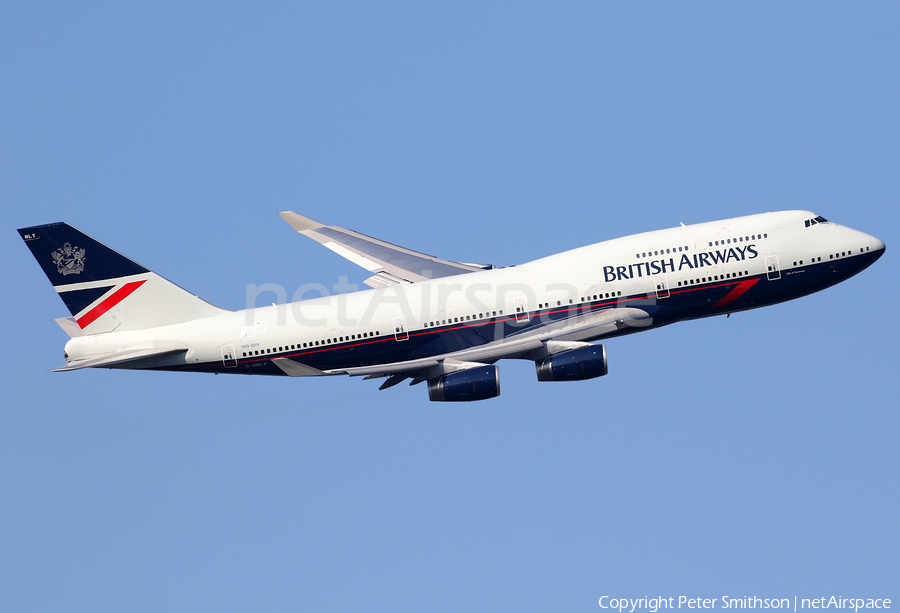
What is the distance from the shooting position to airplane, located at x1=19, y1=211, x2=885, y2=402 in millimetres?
50219

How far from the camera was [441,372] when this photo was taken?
49438mm

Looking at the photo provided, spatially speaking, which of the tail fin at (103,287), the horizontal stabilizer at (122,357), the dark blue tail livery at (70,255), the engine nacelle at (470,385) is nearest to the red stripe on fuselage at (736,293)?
the engine nacelle at (470,385)

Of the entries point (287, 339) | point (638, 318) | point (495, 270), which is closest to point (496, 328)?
point (495, 270)

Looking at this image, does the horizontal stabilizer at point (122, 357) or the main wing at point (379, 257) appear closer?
the horizontal stabilizer at point (122, 357)

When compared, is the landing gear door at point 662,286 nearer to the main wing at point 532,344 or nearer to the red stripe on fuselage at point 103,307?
the main wing at point 532,344

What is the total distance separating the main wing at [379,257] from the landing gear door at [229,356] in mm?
9317

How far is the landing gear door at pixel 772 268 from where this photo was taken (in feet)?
165

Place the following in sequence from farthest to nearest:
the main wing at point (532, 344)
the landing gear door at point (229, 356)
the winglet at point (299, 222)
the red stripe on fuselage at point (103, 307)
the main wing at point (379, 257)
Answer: the winglet at point (299, 222), the main wing at point (379, 257), the landing gear door at point (229, 356), the red stripe on fuselage at point (103, 307), the main wing at point (532, 344)

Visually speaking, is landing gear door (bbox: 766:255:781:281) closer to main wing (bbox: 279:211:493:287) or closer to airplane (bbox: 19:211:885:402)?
airplane (bbox: 19:211:885:402)

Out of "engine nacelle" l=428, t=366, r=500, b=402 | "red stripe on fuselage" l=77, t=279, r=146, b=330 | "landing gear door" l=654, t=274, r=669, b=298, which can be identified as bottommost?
"engine nacelle" l=428, t=366, r=500, b=402

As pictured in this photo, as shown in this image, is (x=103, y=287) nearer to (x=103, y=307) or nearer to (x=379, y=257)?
(x=103, y=307)

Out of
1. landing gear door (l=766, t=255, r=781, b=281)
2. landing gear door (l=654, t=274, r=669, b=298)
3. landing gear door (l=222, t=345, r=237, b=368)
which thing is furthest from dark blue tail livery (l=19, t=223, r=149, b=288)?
landing gear door (l=766, t=255, r=781, b=281)

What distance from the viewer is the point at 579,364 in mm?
48250

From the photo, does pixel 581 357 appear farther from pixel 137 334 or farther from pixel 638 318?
pixel 137 334
